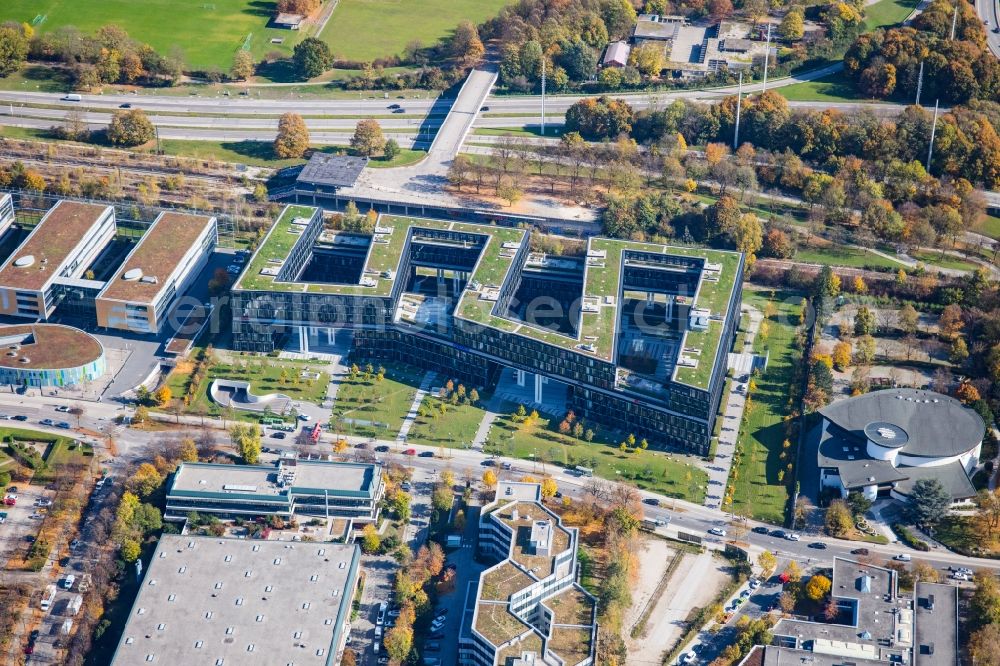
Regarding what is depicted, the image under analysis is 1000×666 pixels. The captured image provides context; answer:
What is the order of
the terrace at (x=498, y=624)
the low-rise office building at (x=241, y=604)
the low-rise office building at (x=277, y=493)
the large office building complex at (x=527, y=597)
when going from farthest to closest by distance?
1. the low-rise office building at (x=277, y=493)
2. the low-rise office building at (x=241, y=604)
3. the terrace at (x=498, y=624)
4. the large office building complex at (x=527, y=597)

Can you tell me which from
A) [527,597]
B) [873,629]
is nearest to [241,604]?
[527,597]

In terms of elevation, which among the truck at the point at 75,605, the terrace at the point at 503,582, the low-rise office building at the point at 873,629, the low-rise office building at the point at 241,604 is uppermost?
the terrace at the point at 503,582

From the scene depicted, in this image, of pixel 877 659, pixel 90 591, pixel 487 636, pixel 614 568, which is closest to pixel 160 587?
pixel 90 591

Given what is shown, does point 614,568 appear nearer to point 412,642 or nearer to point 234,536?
point 412,642

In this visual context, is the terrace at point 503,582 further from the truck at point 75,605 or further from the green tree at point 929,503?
the green tree at point 929,503

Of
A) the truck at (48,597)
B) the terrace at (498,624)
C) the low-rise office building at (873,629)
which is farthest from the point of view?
the truck at (48,597)

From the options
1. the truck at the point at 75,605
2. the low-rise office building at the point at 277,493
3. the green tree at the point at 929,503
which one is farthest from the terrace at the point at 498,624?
the green tree at the point at 929,503

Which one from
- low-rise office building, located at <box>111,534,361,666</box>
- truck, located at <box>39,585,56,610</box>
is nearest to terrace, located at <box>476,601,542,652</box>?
low-rise office building, located at <box>111,534,361,666</box>
